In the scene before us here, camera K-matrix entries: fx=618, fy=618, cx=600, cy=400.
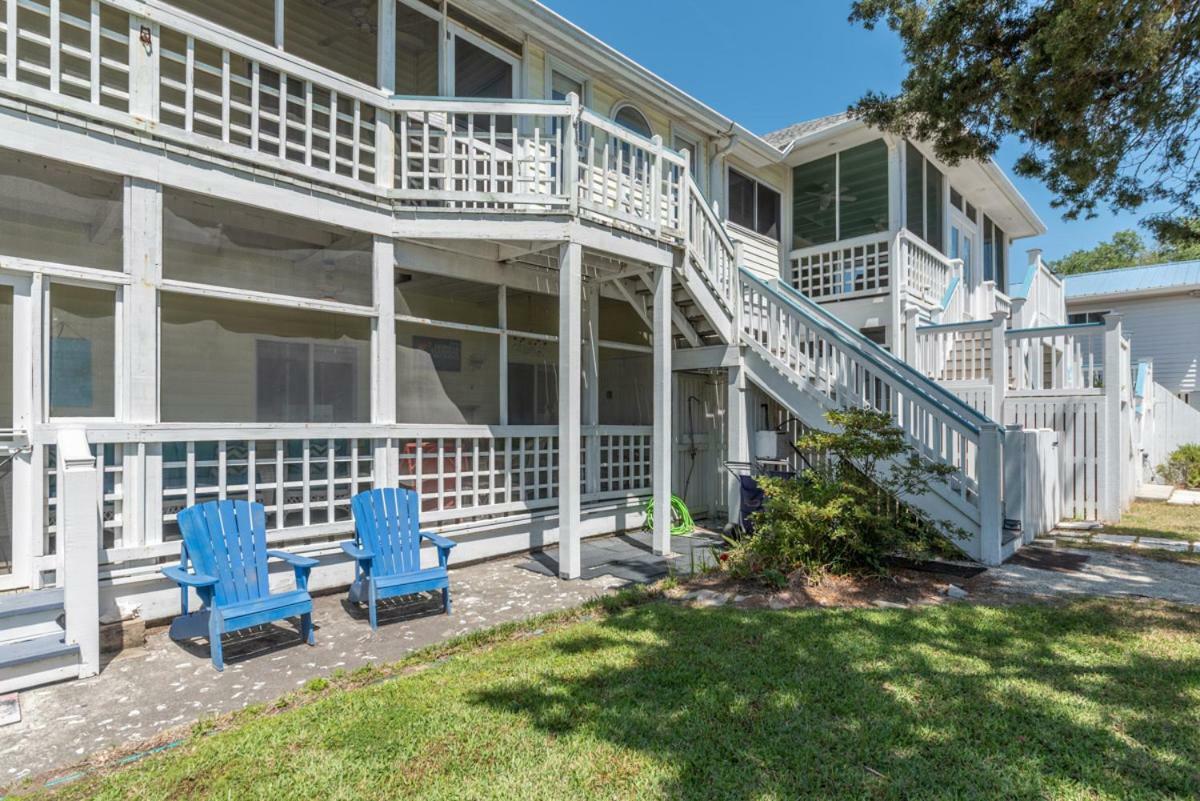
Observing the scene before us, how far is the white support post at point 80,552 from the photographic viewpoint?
12.4ft

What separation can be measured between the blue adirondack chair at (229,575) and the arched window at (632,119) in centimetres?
713

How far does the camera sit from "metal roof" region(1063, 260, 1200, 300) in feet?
66.0

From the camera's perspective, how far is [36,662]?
3.66 meters

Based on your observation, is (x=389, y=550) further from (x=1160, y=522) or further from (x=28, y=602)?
(x=1160, y=522)

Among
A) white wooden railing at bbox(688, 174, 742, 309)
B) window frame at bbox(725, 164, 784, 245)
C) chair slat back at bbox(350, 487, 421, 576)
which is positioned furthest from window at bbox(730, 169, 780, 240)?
chair slat back at bbox(350, 487, 421, 576)

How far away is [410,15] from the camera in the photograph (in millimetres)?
6605

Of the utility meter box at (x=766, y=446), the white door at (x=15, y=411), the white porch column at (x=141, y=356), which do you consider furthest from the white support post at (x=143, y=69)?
the utility meter box at (x=766, y=446)

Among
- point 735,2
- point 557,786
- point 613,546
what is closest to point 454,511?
point 613,546

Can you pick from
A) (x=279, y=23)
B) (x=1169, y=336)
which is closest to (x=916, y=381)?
(x=279, y=23)

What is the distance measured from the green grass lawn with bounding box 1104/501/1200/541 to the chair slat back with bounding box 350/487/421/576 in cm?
893

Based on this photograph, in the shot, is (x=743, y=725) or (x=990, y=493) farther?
(x=990, y=493)

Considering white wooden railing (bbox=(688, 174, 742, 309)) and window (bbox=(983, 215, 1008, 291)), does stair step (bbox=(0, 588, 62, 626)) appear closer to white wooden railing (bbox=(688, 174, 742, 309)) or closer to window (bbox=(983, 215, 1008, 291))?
white wooden railing (bbox=(688, 174, 742, 309))

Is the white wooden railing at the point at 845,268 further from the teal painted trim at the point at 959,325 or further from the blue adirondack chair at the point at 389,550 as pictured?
the blue adirondack chair at the point at 389,550

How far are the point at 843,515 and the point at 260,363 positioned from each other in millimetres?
5484
